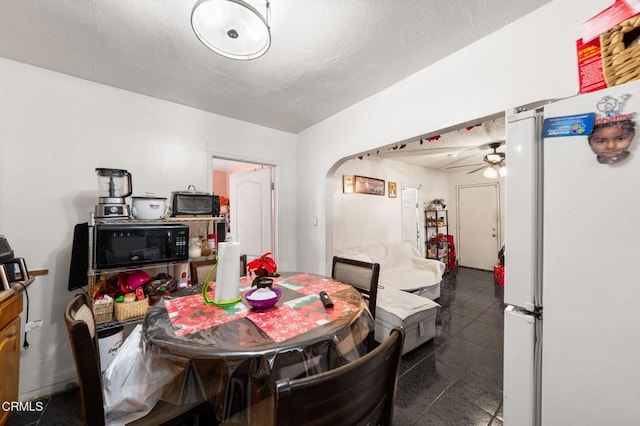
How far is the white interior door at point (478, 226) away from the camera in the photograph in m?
5.55

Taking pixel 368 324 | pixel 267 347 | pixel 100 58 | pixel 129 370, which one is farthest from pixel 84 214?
pixel 368 324

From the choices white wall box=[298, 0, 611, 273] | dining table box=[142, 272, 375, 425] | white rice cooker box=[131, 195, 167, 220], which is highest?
white wall box=[298, 0, 611, 273]

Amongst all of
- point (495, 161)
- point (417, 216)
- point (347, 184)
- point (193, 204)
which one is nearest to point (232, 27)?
point (193, 204)

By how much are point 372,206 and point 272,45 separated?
10.8 ft

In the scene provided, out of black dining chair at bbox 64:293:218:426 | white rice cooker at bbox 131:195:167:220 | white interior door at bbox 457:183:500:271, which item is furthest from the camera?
white interior door at bbox 457:183:500:271

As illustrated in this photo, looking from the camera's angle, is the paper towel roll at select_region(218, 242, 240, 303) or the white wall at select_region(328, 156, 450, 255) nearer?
the paper towel roll at select_region(218, 242, 240, 303)

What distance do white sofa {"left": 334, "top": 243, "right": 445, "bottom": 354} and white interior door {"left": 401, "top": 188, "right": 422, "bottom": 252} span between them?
2.26 ft

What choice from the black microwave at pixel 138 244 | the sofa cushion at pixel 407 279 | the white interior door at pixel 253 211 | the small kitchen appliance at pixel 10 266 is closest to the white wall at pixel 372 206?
the sofa cushion at pixel 407 279

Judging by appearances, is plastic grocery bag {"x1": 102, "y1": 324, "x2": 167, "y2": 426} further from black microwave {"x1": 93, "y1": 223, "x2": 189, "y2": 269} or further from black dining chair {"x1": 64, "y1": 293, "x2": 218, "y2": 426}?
black microwave {"x1": 93, "y1": 223, "x2": 189, "y2": 269}

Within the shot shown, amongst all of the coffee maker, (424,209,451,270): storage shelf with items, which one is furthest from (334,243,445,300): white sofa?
the coffee maker

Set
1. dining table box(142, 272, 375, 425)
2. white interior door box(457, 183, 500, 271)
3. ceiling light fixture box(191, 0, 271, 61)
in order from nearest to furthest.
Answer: dining table box(142, 272, 375, 425)
ceiling light fixture box(191, 0, 271, 61)
white interior door box(457, 183, 500, 271)

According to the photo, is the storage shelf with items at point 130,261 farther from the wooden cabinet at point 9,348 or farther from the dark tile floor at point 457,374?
the dark tile floor at point 457,374

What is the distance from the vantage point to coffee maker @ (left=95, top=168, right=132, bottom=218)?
70.6 inches

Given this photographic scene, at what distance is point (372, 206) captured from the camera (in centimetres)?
446
